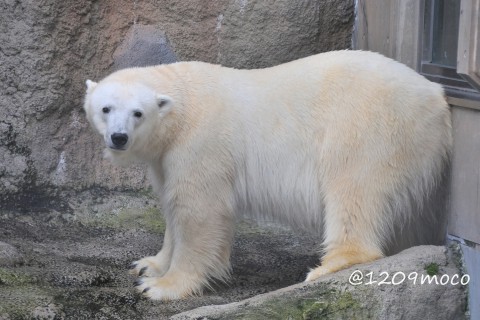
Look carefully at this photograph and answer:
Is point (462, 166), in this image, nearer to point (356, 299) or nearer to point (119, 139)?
point (356, 299)

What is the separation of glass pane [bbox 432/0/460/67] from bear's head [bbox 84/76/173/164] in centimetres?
140

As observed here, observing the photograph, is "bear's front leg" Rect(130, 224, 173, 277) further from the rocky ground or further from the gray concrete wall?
the gray concrete wall

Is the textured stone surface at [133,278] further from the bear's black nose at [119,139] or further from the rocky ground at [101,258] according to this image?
the bear's black nose at [119,139]

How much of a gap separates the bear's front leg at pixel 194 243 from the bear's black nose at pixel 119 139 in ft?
1.24

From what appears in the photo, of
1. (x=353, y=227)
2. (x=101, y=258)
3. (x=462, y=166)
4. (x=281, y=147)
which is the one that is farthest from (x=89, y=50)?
(x=462, y=166)

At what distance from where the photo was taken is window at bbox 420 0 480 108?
3.82 m

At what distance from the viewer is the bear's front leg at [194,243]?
4379 mm

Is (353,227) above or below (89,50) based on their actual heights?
below

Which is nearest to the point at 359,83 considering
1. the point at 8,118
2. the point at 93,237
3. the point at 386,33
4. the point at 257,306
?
the point at 386,33

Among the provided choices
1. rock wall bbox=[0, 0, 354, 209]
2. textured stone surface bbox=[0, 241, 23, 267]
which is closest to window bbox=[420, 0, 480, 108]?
rock wall bbox=[0, 0, 354, 209]

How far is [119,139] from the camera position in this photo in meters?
4.21

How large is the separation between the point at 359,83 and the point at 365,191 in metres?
0.53

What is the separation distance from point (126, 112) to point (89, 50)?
1477 millimetres

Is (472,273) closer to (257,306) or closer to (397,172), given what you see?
(397,172)
